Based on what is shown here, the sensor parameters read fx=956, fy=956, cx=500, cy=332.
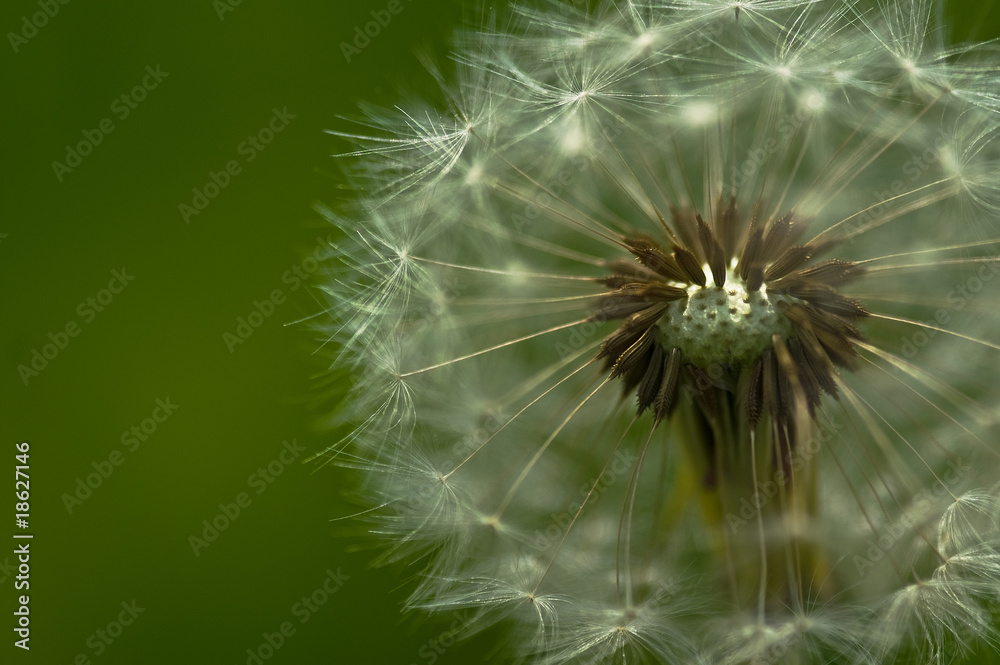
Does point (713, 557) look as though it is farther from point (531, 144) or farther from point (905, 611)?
point (531, 144)

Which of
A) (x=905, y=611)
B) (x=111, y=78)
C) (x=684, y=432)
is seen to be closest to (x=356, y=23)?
(x=111, y=78)
